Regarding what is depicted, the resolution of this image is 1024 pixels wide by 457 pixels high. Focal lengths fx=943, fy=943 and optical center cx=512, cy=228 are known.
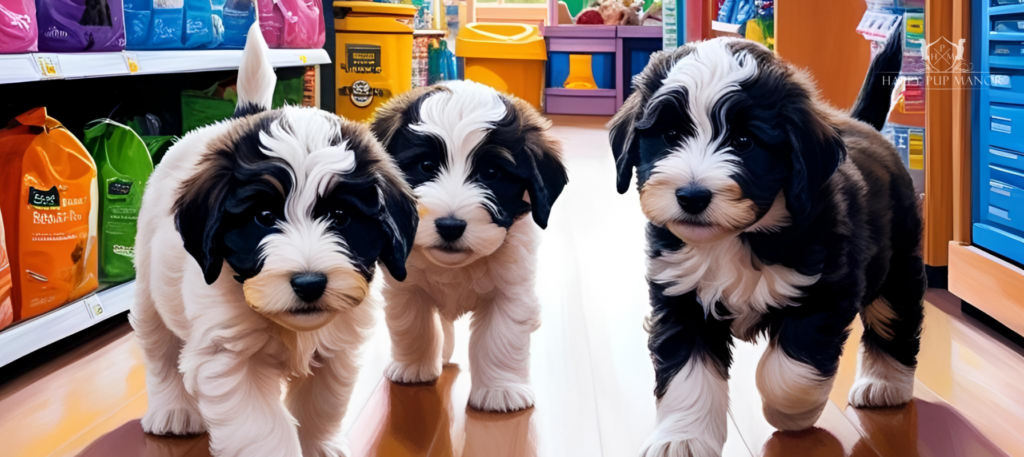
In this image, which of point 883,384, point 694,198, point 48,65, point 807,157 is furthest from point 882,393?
point 48,65

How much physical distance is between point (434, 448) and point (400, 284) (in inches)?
17.7

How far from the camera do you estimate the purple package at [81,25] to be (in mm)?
2791

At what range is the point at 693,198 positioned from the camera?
1.69 meters

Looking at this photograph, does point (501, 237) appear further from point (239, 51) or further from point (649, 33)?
point (649, 33)

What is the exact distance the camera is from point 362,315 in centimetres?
185

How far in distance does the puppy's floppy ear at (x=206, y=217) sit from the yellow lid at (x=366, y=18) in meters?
5.50

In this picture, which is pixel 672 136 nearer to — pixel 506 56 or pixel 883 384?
pixel 883 384

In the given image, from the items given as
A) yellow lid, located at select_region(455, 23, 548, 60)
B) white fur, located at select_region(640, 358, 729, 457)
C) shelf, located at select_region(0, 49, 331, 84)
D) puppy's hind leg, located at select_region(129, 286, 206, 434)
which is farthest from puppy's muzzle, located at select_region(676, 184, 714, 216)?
yellow lid, located at select_region(455, 23, 548, 60)

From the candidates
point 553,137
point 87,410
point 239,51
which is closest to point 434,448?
point 553,137

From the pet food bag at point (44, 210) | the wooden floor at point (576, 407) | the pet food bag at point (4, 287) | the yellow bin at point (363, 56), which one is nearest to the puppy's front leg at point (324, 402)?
the wooden floor at point (576, 407)

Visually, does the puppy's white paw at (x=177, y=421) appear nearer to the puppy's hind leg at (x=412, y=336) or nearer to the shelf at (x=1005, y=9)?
the puppy's hind leg at (x=412, y=336)

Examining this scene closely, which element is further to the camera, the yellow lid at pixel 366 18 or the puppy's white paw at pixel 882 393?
the yellow lid at pixel 366 18

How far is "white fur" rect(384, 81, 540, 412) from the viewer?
2.08 meters

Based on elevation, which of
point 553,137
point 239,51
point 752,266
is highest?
point 239,51
